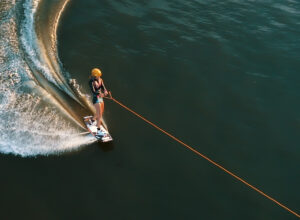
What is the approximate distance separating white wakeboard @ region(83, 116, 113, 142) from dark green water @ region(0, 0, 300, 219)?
33 centimetres

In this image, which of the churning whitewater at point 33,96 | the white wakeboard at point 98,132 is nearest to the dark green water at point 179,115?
the white wakeboard at point 98,132

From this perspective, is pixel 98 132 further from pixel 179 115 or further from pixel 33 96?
pixel 179 115

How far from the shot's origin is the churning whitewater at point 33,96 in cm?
1237

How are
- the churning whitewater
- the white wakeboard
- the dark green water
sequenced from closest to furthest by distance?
the dark green water < the churning whitewater < the white wakeboard

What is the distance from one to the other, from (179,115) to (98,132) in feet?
12.5

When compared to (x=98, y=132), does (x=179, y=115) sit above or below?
above

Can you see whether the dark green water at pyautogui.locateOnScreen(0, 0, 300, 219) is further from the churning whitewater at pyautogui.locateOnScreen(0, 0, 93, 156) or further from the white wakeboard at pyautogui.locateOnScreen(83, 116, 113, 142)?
the churning whitewater at pyautogui.locateOnScreen(0, 0, 93, 156)

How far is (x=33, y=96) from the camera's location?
13961mm

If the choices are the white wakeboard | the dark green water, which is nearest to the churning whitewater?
the white wakeboard

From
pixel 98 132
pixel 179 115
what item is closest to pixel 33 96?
pixel 98 132

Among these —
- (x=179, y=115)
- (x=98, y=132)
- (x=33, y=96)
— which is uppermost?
(x=33, y=96)

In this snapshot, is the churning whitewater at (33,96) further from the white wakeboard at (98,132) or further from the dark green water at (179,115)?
the dark green water at (179,115)

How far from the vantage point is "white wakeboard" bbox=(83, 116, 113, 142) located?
42.3 ft

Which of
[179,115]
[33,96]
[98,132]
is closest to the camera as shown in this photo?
[98,132]
